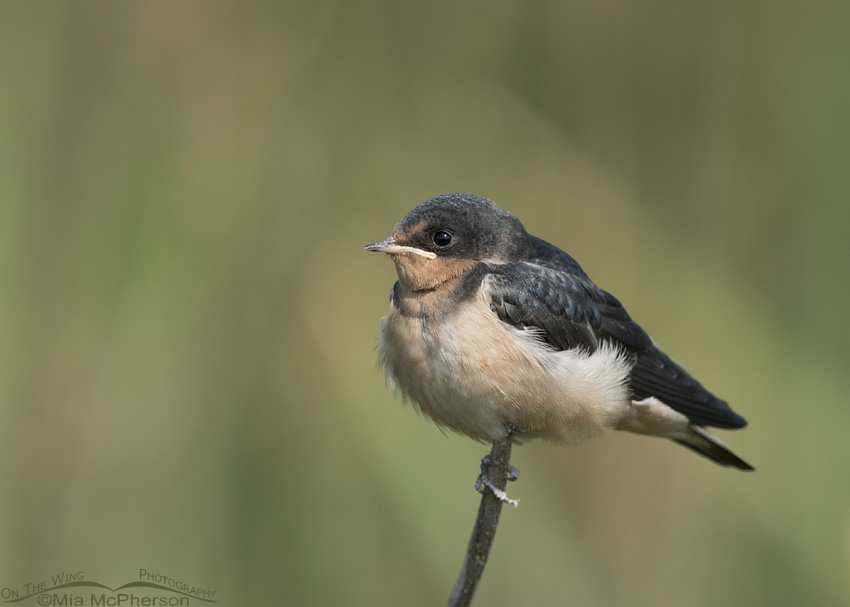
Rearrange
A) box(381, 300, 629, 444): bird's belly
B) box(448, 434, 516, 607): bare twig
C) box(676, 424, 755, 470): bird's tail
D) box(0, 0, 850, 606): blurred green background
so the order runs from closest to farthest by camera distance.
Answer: box(448, 434, 516, 607): bare twig
box(381, 300, 629, 444): bird's belly
box(676, 424, 755, 470): bird's tail
box(0, 0, 850, 606): blurred green background

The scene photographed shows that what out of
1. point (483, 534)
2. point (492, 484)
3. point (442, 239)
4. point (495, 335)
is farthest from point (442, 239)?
point (483, 534)

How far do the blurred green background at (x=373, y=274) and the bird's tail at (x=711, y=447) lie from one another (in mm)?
379

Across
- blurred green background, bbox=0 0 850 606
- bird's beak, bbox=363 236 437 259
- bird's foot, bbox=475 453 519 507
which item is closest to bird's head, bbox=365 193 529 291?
bird's beak, bbox=363 236 437 259

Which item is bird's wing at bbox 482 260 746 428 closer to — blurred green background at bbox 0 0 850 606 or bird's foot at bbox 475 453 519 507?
bird's foot at bbox 475 453 519 507

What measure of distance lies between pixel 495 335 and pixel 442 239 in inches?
13.1

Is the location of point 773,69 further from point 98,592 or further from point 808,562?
point 98,592

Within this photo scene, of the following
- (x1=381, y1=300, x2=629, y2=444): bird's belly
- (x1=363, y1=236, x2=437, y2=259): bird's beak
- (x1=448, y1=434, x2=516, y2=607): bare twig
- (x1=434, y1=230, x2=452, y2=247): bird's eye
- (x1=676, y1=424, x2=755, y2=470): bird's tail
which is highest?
(x1=434, y1=230, x2=452, y2=247): bird's eye

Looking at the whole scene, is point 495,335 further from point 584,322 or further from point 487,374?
point 584,322

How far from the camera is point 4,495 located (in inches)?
130

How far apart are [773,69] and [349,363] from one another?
208cm

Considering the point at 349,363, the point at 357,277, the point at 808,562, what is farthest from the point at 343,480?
the point at 808,562

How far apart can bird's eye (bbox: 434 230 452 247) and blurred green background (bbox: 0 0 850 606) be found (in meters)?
0.90

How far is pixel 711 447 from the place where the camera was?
3.30 metres

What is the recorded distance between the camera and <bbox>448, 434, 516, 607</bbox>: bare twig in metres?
2.29
